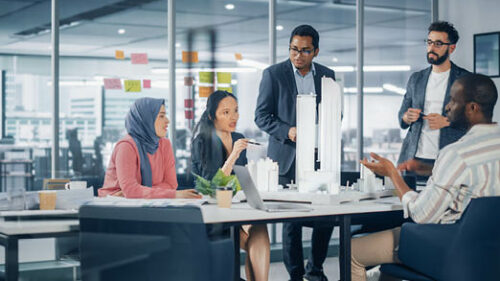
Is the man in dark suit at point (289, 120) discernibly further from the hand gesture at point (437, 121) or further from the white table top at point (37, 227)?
the white table top at point (37, 227)

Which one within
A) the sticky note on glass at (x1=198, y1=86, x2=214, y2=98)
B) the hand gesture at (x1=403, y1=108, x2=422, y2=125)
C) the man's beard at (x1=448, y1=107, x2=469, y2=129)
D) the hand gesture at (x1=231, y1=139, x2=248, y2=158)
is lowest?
the hand gesture at (x1=231, y1=139, x2=248, y2=158)

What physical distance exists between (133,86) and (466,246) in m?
3.79

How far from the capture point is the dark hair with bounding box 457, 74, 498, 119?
2975mm

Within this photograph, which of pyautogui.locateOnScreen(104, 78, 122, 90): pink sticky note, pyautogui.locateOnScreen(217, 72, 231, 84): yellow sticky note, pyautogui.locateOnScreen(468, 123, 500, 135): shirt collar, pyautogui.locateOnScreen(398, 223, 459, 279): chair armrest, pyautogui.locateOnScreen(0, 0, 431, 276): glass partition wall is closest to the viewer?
pyautogui.locateOnScreen(398, 223, 459, 279): chair armrest

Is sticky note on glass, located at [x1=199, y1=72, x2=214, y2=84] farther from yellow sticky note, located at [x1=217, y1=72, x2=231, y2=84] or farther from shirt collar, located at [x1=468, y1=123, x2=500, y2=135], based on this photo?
shirt collar, located at [x1=468, y1=123, x2=500, y2=135]

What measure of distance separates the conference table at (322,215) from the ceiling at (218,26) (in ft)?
10.1

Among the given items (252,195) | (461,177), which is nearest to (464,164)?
(461,177)

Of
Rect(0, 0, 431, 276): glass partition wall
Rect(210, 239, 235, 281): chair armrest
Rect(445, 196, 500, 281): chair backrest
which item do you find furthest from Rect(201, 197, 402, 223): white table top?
Rect(0, 0, 431, 276): glass partition wall

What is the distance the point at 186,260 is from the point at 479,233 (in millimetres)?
1238

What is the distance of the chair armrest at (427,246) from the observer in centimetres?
281

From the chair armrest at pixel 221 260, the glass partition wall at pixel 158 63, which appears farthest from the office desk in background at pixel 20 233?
the glass partition wall at pixel 158 63

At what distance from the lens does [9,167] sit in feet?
17.9

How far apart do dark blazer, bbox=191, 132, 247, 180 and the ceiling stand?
1.97 metres

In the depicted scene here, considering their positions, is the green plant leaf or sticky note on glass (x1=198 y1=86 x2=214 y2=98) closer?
the green plant leaf
